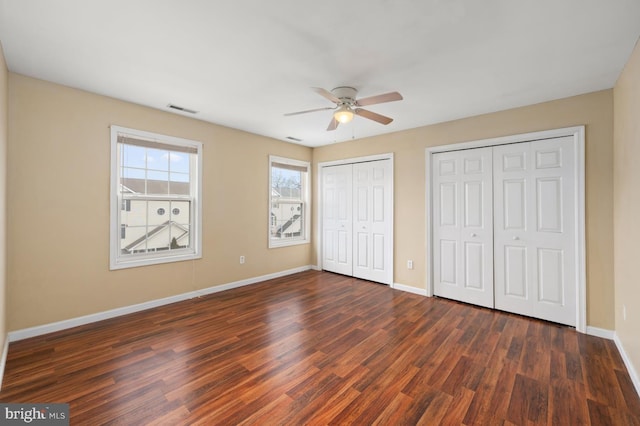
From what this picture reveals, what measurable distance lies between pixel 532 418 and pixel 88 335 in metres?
3.93

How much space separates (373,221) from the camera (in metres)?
5.02

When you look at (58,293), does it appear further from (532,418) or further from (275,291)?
(532,418)

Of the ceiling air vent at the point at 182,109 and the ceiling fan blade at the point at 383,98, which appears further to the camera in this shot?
the ceiling air vent at the point at 182,109

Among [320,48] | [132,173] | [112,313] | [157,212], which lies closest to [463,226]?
[320,48]

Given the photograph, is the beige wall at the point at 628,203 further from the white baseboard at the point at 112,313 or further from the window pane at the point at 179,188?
the window pane at the point at 179,188

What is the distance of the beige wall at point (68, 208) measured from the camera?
2.76 metres

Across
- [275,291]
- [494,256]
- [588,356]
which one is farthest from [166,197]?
[588,356]

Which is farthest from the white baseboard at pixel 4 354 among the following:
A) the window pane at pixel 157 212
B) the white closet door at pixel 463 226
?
the white closet door at pixel 463 226

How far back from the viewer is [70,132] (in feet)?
9.99

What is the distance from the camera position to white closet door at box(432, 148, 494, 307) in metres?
3.77

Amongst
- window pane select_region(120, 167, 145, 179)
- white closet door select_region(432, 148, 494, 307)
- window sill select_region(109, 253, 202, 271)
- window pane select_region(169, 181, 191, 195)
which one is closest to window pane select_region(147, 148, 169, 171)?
window pane select_region(120, 167, 145, 179)

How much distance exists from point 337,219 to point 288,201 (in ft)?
3.44

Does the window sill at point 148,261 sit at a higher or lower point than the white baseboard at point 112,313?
higher

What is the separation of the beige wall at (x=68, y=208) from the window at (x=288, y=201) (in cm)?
133
